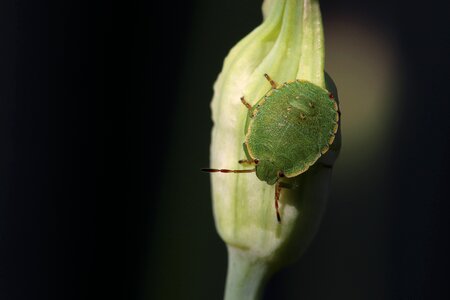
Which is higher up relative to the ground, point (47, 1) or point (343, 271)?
point (47, 1)

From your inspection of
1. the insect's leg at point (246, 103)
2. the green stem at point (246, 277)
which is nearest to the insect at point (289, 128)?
the insect's leg at point (246, 103)

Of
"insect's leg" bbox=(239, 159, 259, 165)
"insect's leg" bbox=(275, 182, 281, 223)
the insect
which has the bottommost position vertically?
"insect's leg" bbox=(275, 182, 281, 223)

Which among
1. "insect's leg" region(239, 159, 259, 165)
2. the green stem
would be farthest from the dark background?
"insect's leg" region(239, 159, 259, 165)

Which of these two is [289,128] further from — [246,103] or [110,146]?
[110,146]

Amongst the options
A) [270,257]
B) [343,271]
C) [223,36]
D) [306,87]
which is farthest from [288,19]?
[343,271]

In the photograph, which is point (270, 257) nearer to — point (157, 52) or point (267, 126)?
point (267, 126)

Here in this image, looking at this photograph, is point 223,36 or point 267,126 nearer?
point 267,126

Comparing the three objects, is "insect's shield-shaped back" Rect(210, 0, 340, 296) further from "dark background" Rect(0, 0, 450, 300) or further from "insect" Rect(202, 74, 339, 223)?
"dark background" Rect(0, 0, 450, 300)
